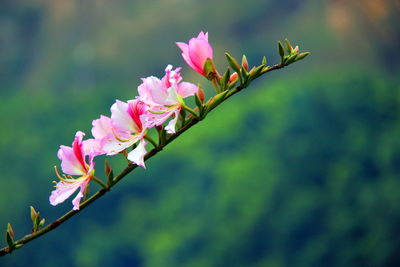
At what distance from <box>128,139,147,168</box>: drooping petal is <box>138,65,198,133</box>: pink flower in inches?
0.8

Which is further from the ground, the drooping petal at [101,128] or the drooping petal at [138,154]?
the drooping petal at [101,128]

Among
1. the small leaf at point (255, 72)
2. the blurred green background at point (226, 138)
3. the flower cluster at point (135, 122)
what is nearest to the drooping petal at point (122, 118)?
the flower cluster at point (135, 122)

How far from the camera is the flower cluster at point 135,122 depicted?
390 mm

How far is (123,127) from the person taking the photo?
0.41 m

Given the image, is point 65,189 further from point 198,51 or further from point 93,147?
point 198,51

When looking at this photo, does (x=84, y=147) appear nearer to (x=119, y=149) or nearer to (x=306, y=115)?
(x=119, y=149)

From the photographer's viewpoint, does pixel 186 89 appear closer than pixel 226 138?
Yes

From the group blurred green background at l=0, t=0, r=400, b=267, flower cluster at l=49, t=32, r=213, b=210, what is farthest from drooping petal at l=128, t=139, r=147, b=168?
blurred green background at l=0, t=0, r=400, b=267

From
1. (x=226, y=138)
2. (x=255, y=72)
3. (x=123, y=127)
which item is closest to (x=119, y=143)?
(x=123, y=127)

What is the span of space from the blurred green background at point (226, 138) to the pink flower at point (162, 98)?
9.36 ft

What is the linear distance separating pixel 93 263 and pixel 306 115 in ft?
5.65

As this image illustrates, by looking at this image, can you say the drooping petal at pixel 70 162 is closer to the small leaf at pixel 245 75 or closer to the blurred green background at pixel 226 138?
the small leaf at pixel 245 75

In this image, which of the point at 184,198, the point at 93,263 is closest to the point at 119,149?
the point at 184,198

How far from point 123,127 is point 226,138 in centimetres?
302
